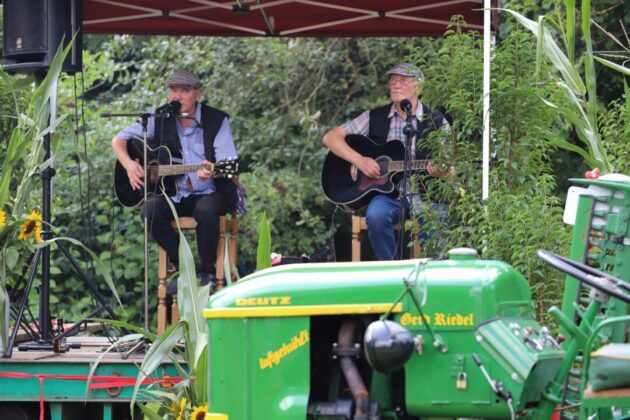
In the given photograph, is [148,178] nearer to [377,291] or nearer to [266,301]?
[266,301]

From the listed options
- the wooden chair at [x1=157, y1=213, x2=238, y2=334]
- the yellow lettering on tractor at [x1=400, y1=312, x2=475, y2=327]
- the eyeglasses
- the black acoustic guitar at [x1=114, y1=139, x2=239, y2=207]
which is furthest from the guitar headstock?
the yellow lettering on tractor at [x1=400, y1=312, x2=475, y2=327]

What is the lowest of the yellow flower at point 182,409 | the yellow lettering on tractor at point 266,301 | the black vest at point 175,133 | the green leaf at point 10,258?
the yellow flower at point 182,409

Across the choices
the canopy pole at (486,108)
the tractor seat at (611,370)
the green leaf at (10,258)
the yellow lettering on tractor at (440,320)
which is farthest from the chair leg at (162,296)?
the tractor seat at (611,370)

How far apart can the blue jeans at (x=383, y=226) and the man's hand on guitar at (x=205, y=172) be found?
3.17 ft

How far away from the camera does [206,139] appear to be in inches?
294

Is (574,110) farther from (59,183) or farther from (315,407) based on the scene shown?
(59,183)

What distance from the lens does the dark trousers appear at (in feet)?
23.4

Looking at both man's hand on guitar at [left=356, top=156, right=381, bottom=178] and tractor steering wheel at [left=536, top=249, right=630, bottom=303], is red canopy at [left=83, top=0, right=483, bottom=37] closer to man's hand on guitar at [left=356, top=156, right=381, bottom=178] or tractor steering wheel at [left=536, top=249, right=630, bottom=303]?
man's hand on guitar at [left=356, top=156, right=381, bottom=178]

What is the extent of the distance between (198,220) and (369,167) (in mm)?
1055

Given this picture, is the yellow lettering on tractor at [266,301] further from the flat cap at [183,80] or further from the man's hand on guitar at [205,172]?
the flat cap at [183,80]

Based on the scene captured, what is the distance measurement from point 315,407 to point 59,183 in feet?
23.6

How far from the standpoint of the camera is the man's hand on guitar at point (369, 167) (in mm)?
7207

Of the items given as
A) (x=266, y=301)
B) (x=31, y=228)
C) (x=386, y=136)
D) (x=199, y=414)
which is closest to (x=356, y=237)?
(x=386, y=136)

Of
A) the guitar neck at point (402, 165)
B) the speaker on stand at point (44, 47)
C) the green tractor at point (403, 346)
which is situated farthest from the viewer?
the guitar neck at point (402, 165)
